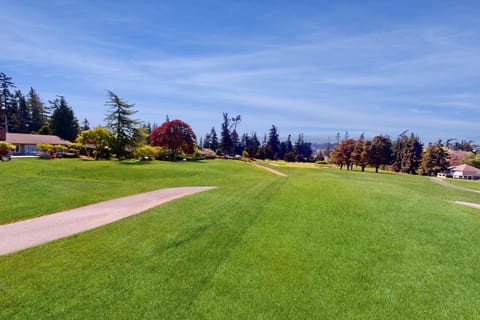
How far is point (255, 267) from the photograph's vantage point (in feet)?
18.2

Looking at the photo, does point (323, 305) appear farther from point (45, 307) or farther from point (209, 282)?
point (45, 307)

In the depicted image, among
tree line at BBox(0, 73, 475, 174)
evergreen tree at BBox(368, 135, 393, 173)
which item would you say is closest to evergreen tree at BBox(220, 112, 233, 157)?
tree line at BBox(0, 73, 475, 174)

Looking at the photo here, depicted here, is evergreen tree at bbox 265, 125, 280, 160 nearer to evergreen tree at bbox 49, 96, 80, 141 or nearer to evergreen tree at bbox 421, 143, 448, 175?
evergreen tree at bbox 421, 143, 448, 175

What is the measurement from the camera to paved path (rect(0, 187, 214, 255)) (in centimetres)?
682

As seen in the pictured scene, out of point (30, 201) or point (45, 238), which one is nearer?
point (45, 238)

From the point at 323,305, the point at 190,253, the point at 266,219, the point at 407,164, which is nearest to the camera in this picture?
the point at 323,305

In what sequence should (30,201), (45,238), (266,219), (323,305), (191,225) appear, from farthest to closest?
1. (30,201)
2. (266,219)
3. (191,225)
4. (45,238)
5. (323,305)

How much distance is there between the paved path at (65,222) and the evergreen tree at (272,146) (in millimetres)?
67396

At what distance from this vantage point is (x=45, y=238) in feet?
22.9

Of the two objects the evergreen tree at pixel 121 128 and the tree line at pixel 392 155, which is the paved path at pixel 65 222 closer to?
the evergreen tree at pixel 121 128

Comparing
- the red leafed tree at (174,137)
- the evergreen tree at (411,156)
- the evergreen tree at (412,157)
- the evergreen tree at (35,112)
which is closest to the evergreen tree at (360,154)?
the evergreen tree at (411,156)

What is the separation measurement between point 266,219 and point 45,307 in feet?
20.5

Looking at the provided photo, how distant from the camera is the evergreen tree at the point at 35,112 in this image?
64375 millimetres

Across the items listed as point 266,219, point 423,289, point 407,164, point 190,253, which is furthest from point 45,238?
point 407,164
